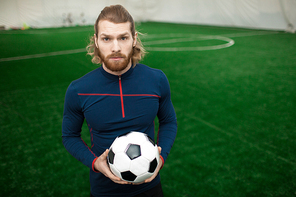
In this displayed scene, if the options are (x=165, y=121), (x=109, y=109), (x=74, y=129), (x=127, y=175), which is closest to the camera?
(x=127, y=175)

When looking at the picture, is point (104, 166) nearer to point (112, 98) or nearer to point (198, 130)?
point (112, 98)

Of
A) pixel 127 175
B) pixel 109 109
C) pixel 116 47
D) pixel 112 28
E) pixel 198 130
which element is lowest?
pixel 198 130

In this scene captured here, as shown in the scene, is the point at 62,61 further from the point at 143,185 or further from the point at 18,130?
the point at 143,185

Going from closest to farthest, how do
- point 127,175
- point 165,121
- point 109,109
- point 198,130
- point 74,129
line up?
point 127,175
point 109,109
point 74,129
point 165,121
point 198,130

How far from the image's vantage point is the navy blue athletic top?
5.32ft

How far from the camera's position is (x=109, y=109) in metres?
1.62

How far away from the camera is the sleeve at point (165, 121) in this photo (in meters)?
1.78

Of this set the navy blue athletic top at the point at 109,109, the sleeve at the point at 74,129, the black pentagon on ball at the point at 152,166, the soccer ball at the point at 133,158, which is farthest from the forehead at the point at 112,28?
the black pentagon on ball at the point at 152,166

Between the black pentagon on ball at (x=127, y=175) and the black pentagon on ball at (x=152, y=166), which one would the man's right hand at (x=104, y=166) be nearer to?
the black pentagon on ball at (x=127, y=175)

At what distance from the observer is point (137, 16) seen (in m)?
24.8

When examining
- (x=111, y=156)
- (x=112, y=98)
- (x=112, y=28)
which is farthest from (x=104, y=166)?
(x=112, y=28)

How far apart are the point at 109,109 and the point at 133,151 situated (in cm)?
33

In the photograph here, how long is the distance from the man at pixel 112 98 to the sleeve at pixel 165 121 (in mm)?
11

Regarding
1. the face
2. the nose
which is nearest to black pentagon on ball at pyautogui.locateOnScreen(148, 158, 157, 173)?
the face
